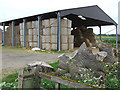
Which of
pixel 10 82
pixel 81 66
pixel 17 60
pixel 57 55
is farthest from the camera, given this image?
pixel 57 55

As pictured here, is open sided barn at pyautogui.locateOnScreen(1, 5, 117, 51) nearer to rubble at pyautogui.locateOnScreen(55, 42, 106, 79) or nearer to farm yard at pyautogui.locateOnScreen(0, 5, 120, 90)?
farm yard at pyautogui.locateOnScreen(0, 5, 120, 90)

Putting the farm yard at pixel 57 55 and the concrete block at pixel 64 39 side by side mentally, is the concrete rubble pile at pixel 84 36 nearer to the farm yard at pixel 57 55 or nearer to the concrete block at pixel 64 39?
the farm yard at pixel 57 55

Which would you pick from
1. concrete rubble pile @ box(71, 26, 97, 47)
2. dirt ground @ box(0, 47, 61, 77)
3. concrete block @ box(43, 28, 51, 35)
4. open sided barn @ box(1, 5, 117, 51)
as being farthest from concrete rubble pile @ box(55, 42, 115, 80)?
concrete rubble pile @ box(71, 26, 97, 47)

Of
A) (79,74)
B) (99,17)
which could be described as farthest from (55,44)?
(79,74)

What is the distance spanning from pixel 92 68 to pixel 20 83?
2.47 meters

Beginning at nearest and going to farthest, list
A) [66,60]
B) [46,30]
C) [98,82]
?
[98,82]
[66,60]
[46,30]

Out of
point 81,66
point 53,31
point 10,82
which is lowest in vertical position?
point 10,82

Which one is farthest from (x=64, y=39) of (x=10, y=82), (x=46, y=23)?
(x=10, y=82)

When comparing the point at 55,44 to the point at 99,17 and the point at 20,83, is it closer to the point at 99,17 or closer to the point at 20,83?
the point at 99,17

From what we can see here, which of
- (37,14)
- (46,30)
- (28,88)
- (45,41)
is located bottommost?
(28,88)

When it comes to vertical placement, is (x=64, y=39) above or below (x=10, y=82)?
above

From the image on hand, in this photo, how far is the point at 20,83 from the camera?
2422 mm

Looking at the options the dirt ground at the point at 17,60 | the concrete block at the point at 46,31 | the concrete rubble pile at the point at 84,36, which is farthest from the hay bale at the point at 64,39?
the concrete rubble pile at the point at 84,36

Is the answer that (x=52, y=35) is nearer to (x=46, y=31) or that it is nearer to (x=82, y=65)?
(x=46, y=31)
